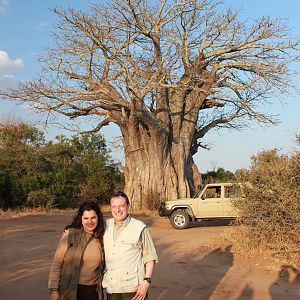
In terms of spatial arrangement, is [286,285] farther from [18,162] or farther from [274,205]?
[18,162]

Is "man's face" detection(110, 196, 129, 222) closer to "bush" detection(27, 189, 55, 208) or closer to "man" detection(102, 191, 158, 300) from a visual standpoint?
"man" detection(102, 191, 158, 300)

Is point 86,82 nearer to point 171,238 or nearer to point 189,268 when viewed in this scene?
point 171,238

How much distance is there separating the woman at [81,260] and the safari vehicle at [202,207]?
11320 millimetres

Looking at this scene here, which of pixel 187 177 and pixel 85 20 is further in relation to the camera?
pixel 187 177

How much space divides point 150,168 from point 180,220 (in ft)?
25.5

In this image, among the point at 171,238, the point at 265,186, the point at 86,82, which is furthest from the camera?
the point at 86,82

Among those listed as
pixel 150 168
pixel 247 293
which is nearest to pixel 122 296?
pixel 247 293

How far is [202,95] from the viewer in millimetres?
24172

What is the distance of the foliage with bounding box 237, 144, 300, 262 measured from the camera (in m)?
9.51

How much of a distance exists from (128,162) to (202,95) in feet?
17.2

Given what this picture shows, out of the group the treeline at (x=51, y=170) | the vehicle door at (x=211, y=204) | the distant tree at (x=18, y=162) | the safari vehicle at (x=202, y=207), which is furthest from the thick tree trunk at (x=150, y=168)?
the vehicle door at (x=211, y=204)

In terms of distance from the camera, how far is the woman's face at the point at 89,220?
389cm

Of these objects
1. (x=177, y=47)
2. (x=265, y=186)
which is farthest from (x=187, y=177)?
(x=265, y=186)

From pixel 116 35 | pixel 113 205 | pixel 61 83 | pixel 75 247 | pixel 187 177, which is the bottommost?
pixel 75 247
